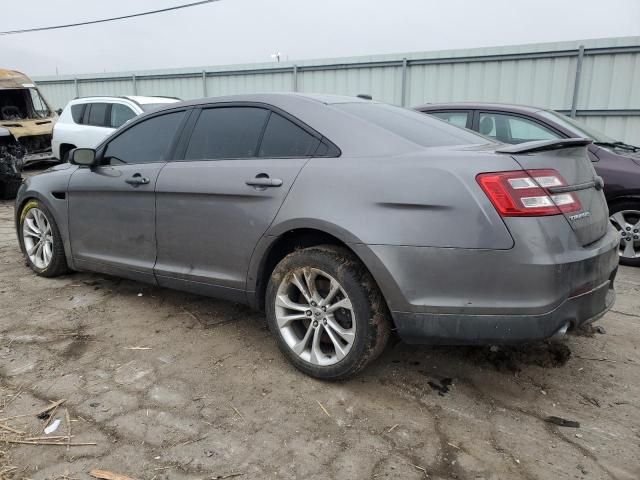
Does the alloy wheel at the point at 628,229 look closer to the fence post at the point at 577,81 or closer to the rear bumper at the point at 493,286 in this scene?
the rear bumper at the point at 493,286

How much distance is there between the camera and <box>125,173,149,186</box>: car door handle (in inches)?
141

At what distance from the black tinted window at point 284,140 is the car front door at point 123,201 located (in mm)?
843

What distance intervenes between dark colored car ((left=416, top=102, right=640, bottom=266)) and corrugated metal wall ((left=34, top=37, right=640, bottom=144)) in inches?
166

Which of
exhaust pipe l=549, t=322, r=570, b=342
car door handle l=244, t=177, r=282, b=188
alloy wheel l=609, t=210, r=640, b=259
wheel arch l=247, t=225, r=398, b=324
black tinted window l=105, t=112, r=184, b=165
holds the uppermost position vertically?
black tinted window l=105, t=112, r=184, b=165

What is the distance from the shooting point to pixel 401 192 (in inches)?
97.9

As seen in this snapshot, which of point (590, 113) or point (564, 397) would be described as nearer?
point (564, 397)

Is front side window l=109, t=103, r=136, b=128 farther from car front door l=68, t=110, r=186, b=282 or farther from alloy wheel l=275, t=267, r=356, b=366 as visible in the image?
alloy wheel l=275, t=267, r=356, b=366

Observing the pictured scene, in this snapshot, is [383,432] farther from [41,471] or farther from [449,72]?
[449,72]

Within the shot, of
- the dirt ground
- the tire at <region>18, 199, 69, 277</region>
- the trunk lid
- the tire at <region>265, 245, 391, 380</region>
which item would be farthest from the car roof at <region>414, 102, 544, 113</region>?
the tire at <region>18, 199, 69, 277</region>

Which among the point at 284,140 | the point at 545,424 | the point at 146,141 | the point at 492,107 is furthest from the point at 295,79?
the point at 545,424

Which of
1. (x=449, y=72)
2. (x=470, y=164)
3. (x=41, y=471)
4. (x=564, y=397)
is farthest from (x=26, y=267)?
(x=449, y=72)

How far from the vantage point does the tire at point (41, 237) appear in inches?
174

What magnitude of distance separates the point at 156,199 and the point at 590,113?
8737 millimetres

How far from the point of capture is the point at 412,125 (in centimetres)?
306
